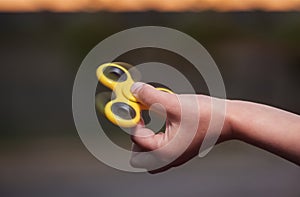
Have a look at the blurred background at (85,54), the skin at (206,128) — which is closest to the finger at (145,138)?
the skin at (206,128)

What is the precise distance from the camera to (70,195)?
2.81m

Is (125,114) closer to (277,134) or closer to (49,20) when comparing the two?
(277,134)

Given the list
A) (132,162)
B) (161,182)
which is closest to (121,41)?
(161,182)

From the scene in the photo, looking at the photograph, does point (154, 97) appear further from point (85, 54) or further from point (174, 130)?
point (85, 54)

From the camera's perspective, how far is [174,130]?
32.8 inches

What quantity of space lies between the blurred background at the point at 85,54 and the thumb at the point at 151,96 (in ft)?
7.88

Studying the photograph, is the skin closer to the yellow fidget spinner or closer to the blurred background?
the yellow fidget spinner

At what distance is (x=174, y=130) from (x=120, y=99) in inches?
3.0

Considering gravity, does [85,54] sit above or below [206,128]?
above

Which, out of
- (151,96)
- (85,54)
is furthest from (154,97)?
(85,54)

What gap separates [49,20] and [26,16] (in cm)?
12

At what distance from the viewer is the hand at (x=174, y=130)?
0.82 m

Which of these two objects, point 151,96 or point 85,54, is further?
point 85,54

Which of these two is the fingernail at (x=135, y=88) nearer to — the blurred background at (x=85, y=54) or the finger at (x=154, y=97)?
the finger at (x=154, y=97)
